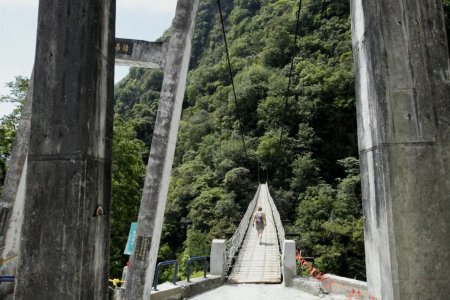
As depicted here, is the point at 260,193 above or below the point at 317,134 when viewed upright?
below

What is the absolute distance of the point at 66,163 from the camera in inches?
60.9

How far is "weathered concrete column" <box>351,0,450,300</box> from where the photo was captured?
142cm

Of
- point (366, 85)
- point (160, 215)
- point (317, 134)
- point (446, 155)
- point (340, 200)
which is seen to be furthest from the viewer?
point (317, 134)

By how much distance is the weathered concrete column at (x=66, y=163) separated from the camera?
1500 mm

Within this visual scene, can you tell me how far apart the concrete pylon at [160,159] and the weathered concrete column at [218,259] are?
2.46 metres

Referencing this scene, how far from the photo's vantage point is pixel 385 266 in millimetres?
1499

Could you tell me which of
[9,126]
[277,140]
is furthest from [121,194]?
[277,140]

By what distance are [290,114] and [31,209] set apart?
1082 inches

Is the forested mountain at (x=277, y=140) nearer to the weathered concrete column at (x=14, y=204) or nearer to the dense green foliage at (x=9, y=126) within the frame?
the dense green foliage at (x=9, y=126)

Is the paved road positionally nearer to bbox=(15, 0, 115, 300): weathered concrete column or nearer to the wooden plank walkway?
the wooden plank walkway

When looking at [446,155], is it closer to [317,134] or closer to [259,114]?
[317,134]

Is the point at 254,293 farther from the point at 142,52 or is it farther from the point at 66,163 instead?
the point at 66,163

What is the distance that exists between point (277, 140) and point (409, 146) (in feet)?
76.9

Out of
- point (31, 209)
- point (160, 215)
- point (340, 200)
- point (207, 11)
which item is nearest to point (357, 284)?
point (160, 215)
